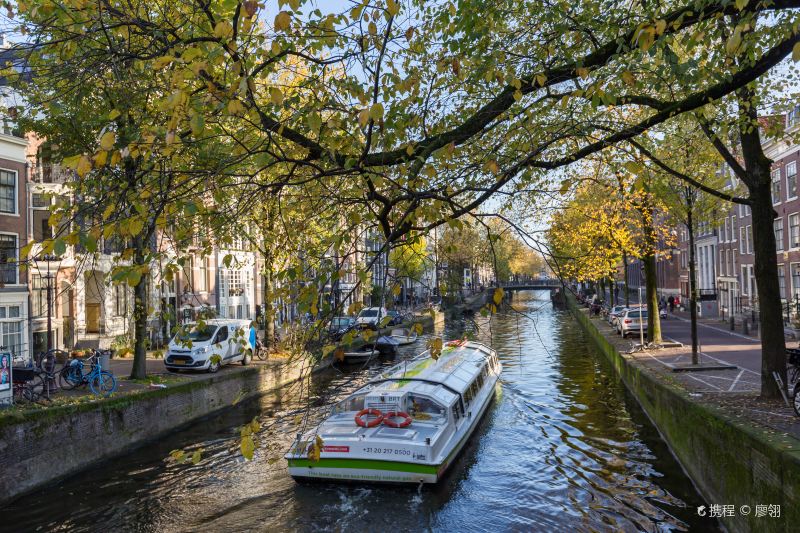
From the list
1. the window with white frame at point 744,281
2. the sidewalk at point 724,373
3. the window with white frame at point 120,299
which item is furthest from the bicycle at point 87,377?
the window with white frame at point 744,281

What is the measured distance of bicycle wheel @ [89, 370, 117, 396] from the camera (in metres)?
16.4

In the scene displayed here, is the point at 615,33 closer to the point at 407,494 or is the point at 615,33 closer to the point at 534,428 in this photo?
the point at 407,494

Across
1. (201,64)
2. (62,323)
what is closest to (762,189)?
(201,64)

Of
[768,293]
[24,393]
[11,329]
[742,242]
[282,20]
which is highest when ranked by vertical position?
[742,242]

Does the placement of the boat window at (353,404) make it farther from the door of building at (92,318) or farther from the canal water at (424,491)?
the door of building at (92,318)

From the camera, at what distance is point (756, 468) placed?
815cm

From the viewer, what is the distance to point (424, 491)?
1201cm

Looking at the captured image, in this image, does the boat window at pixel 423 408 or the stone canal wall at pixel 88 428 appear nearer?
the stone canal wall at pixel 88 428

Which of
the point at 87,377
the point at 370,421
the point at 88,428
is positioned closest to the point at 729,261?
the point at 370,421

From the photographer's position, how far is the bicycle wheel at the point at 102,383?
16.4 m

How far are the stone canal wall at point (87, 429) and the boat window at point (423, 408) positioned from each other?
9.53 feet

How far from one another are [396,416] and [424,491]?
178 centimetres

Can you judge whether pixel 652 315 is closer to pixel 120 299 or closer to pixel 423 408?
pixel 423 408

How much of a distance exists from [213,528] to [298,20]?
8794 mm
